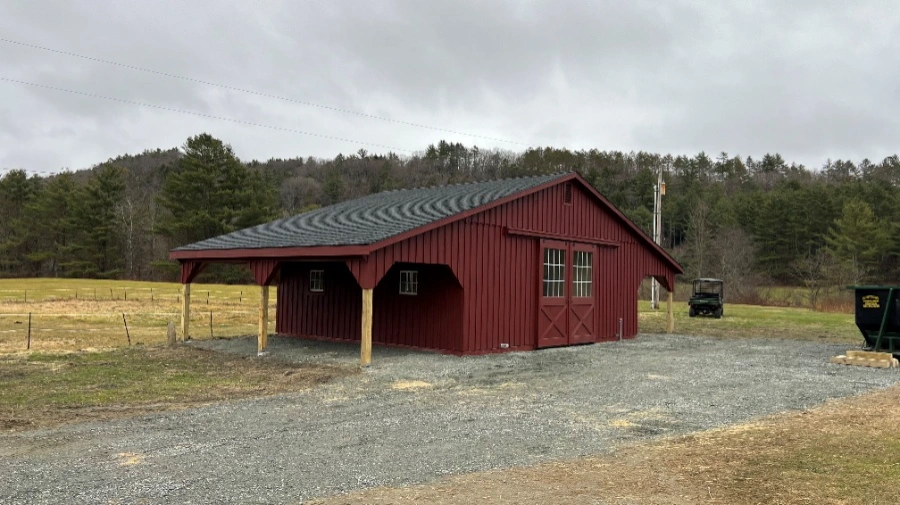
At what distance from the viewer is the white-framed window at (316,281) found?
55.2ft

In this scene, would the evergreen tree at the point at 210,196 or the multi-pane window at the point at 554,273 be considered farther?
the evergreen tree at the point at 210,196

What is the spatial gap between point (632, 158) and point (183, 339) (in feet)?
179

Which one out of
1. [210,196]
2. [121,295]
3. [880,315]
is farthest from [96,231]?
[880,315]

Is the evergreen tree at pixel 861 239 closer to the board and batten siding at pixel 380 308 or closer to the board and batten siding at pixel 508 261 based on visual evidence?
the board and batten siding at pixel 508 261

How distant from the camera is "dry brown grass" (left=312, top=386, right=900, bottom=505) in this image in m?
5.03

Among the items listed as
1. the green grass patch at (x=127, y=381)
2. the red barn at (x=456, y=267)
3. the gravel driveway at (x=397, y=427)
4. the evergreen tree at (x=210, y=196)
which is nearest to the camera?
the gravel driveway at (x=397, y=427)

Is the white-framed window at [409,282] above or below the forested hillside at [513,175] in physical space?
below

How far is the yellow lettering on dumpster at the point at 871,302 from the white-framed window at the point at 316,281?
12104 millimetres

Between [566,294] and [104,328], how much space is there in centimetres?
1559

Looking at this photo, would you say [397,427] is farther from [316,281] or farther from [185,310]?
[185,310]

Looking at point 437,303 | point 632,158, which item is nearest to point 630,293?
point 437,303

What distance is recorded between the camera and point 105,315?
2688cm

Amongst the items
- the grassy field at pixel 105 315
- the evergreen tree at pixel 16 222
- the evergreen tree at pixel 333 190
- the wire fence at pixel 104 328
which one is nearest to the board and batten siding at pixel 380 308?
the wire fence at pixel 104 328

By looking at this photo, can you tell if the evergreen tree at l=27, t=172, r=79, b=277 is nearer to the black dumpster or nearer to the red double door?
the red double door
